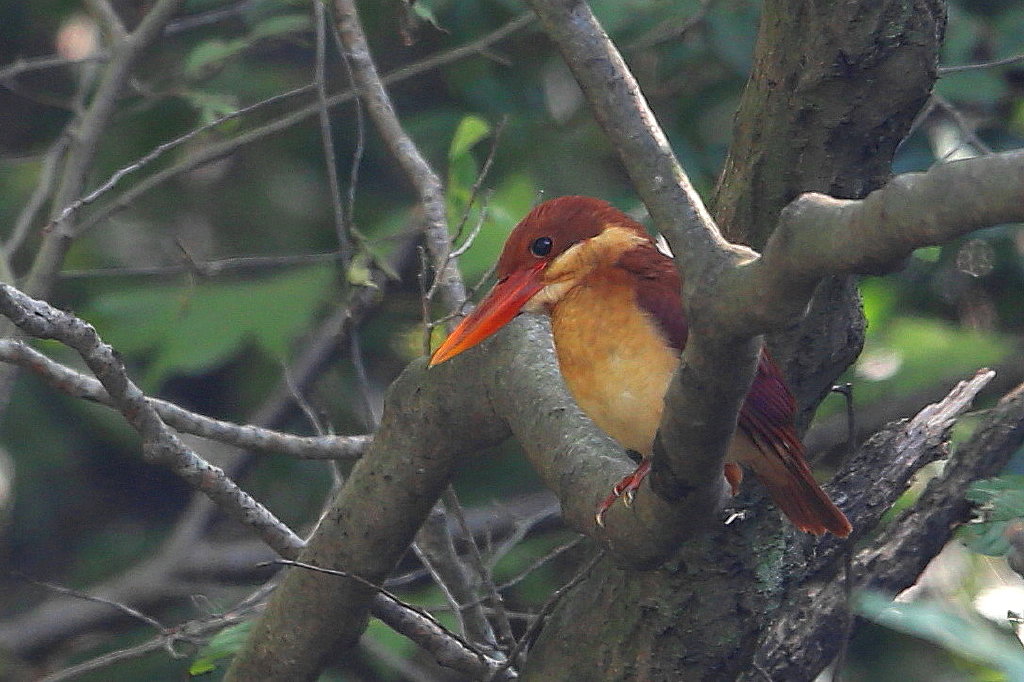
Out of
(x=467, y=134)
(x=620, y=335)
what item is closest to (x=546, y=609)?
(x=620, y=335)

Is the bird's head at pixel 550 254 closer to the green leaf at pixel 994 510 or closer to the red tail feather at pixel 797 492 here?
the red tail feather at pixel 797 492

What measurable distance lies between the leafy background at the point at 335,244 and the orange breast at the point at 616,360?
0.54 meters

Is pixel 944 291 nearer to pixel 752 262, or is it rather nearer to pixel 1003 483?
pixel 1003 483

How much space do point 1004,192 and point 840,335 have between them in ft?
3.37

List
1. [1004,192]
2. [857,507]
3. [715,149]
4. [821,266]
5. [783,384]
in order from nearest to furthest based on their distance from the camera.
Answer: [1004,192]
[821,266]
[783,384]
[857,507]
[715,149]

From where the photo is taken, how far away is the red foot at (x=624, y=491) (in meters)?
1.64

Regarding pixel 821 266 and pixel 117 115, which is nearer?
pixel 821 266

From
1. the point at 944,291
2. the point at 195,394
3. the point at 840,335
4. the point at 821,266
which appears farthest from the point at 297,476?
the point at 821,266

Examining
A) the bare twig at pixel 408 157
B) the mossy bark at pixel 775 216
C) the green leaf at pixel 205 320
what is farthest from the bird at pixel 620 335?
the green leaf at pixel 205 320

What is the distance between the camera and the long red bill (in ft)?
7.14

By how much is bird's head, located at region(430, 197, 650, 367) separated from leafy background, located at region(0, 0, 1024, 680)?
1.19 feet

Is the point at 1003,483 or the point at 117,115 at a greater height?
the point at 117,115

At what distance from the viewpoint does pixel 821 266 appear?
116 cm

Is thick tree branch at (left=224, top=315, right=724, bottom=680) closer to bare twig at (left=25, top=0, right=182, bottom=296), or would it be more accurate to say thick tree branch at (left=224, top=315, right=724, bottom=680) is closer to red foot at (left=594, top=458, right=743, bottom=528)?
red foot at (left=594, top=458, right=743, bottom=528)
